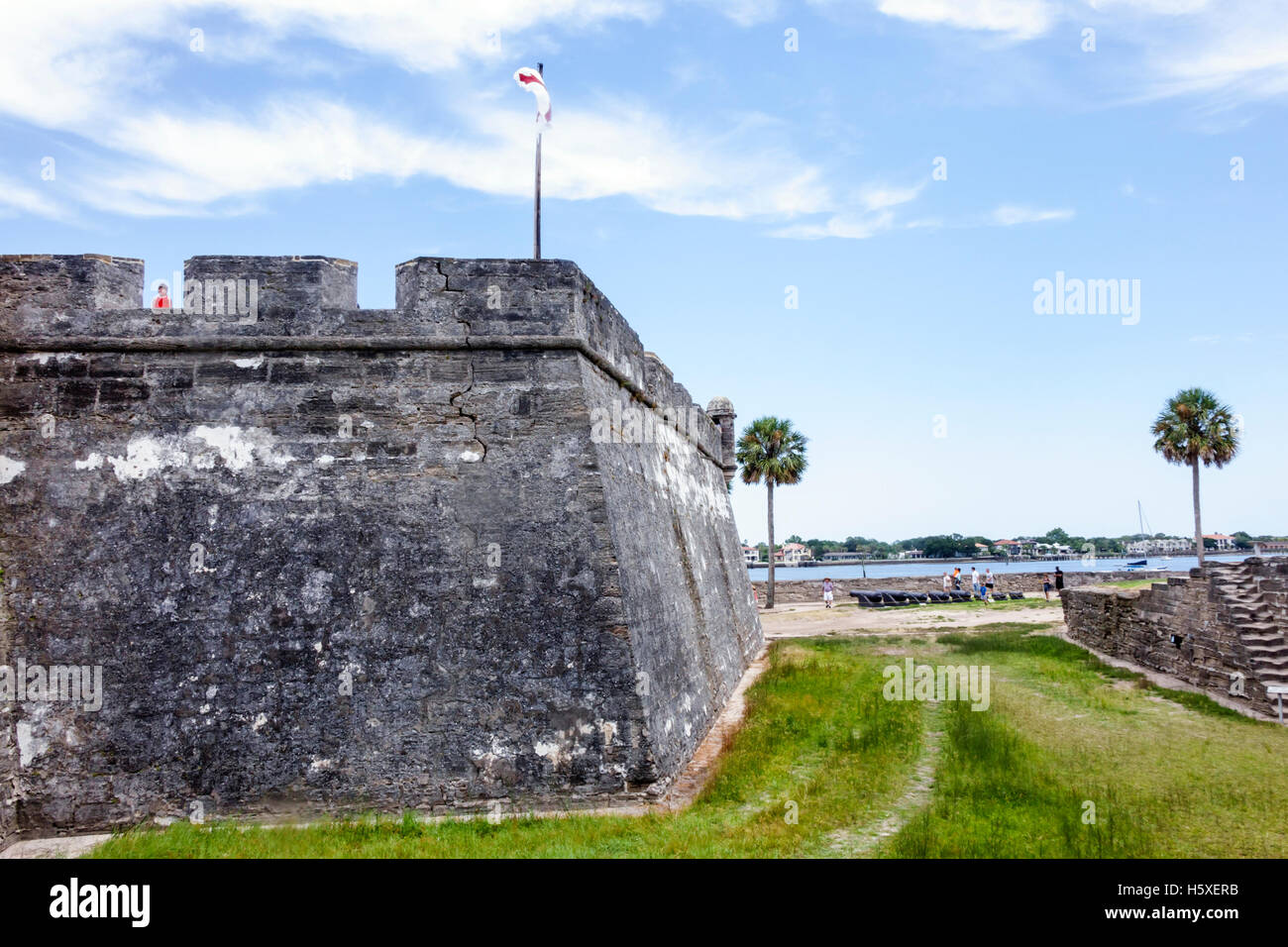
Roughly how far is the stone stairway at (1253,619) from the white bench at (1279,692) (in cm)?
18

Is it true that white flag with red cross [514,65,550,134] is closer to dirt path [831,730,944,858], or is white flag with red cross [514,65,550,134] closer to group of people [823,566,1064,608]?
dirt path [831,730,944,858]

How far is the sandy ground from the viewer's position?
76.9ft

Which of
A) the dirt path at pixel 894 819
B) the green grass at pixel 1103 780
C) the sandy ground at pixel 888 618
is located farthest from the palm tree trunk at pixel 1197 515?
the dirt path at pixel 894 819

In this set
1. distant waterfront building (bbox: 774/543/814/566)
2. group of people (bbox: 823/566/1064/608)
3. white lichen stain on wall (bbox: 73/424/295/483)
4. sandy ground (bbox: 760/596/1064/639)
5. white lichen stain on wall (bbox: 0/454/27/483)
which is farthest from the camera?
A: distant waterfront building (bbox: 774/543/814/566)

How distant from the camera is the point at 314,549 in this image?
23.1 feet

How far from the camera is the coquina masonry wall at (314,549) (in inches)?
255

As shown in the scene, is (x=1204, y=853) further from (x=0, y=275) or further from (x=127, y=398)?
(x=0, y=275)

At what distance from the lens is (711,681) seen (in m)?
10.9

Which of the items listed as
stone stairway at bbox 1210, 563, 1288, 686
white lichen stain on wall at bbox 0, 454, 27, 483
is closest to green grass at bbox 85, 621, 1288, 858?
stone stairway at bbox 1210, 563, 1288, 686

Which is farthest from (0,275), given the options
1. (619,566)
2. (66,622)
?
(619,566)

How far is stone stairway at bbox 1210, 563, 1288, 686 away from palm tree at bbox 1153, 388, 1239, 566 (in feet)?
82.1

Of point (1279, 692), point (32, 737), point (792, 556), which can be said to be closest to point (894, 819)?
point (32, 737)

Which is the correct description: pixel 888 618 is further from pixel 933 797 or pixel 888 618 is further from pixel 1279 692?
pixel 933 797
